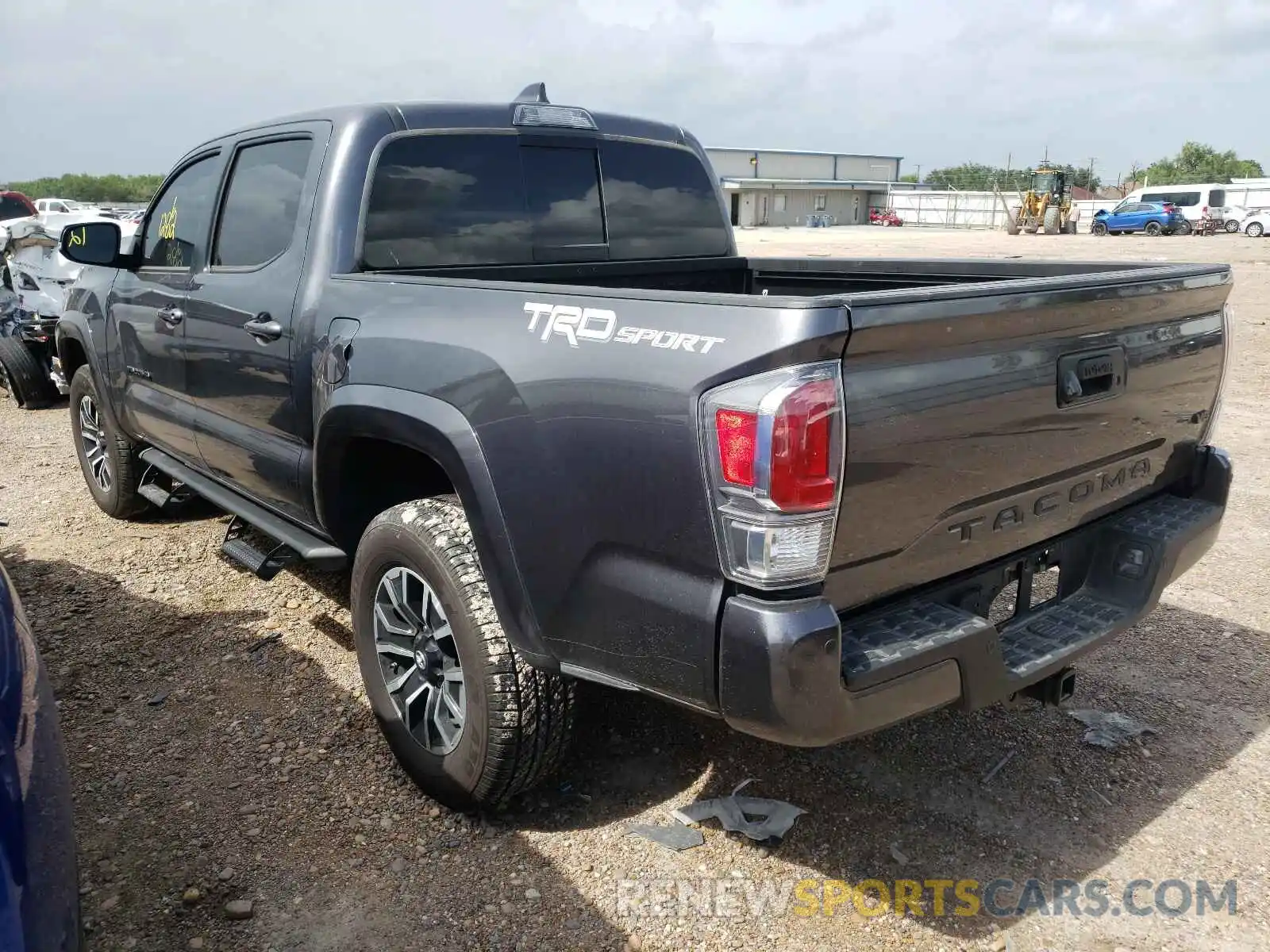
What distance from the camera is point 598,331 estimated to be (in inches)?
92.7

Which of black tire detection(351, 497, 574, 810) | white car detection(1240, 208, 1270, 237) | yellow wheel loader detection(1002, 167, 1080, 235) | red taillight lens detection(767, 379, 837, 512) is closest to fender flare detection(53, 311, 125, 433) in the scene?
black tire detection(351, 497, 574, 810)

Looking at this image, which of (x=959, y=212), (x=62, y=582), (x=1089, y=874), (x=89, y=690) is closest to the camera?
(x=1089, y=874)

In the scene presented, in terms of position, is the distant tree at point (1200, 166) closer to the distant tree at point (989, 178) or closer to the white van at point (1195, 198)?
the distant tree at point (989, 178)

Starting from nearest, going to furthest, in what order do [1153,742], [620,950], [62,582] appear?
[620,950], [1153,742], [62,582]

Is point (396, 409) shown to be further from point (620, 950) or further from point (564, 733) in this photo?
point (620, 950)

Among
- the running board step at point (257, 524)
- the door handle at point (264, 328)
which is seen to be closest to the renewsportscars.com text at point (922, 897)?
the running board step at point (257, 524)

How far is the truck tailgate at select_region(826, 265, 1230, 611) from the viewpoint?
2127mm

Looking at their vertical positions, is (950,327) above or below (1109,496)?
above

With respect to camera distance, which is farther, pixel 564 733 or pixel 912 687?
pixel 564 733

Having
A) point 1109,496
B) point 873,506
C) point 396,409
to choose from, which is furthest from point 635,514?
point 1109,496

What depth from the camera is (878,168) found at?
296 ft

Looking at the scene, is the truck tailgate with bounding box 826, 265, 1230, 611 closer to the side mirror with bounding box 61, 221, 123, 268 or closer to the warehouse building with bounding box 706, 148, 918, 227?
the side mirror with bounding box 61, 221, 123, 268

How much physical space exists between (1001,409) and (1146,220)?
4393cm

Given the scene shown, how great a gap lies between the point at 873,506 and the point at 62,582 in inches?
167
